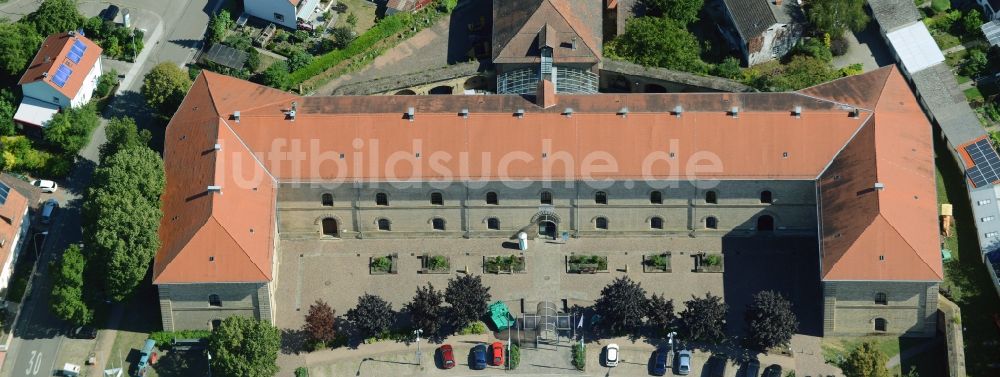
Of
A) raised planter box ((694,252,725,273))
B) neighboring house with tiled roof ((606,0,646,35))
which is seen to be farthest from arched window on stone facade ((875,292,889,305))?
neighboring house with tiled roof ((606,0,646,35))

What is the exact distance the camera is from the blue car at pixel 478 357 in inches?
5733

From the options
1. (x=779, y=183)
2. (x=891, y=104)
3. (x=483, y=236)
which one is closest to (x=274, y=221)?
(x=483, y=236)

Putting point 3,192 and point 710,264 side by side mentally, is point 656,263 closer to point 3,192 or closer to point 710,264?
point 710,264

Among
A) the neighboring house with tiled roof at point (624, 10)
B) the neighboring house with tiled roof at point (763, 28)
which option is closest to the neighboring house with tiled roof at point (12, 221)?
the neighboring house with tiled roof at point (624, 10)

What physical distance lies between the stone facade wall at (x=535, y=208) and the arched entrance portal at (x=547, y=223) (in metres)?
0.29

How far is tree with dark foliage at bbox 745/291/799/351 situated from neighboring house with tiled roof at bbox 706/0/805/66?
31.4 meters

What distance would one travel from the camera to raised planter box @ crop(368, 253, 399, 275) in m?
153

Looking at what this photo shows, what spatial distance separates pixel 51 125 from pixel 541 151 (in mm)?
43737

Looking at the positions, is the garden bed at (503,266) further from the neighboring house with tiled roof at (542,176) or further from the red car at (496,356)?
the red car at (496,356)

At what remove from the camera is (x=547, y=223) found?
154 meters

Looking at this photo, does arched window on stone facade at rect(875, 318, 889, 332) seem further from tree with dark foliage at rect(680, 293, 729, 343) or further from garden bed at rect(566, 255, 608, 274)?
garden bed at rect(566, 255, 608, 274)

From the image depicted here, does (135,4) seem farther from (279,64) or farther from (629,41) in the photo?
(629,41)

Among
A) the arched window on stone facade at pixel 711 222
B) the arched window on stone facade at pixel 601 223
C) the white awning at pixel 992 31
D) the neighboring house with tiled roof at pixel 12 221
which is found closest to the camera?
the neighboring house with tiled roof at pixel 12 221

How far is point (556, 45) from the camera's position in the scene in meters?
161
